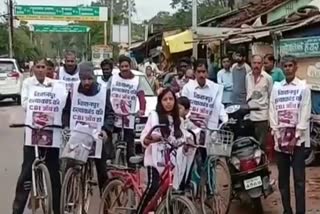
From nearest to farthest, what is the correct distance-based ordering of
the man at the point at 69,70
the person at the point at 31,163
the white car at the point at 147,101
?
the person at the point at 31,163 < the man at the point at 69,70 < the white car at the point at 147,101

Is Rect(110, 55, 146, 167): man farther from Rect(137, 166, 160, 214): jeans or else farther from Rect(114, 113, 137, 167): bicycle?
Rect(137, 166, 160, 214): jeans

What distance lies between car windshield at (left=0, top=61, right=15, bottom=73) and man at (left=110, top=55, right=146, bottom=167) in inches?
750

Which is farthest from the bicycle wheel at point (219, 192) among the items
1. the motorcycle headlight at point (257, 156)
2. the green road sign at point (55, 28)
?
the green road sign at point (55, 28)

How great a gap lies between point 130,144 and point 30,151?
6.90 ft

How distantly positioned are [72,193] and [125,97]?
2345mm

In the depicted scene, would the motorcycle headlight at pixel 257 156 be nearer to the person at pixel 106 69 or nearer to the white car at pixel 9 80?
the person at pixel 106 69

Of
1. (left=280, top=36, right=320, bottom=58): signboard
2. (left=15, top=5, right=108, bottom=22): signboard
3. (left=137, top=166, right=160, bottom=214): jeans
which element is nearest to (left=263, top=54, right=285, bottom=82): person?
(left=280, top=36, right=320, bottom=58): signboard

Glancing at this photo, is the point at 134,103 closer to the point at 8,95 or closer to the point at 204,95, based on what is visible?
the point at 204,95

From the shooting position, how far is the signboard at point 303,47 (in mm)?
11641

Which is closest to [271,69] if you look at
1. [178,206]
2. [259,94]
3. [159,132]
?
[259,94]

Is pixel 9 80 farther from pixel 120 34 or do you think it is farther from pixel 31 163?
pixel 31 163

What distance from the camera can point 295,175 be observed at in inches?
286

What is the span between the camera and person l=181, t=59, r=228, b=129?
306 inches

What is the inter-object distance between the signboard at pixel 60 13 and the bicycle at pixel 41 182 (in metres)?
46.4
